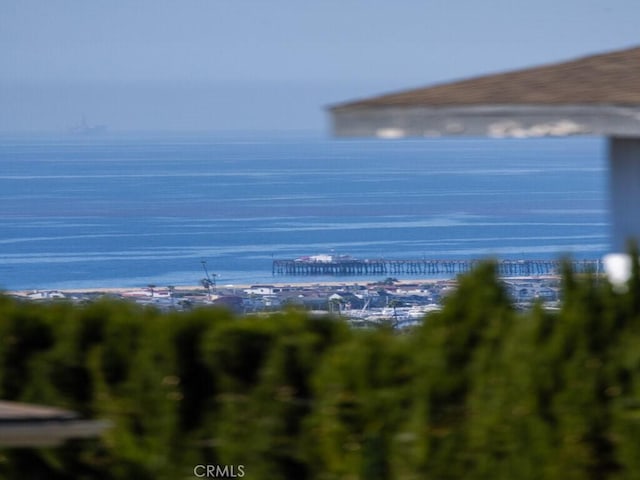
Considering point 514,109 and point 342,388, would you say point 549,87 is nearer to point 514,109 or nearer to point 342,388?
point 514,109

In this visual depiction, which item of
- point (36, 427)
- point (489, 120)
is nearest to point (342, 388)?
point (36, 427)

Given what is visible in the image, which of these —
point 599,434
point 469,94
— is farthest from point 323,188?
point 599,434

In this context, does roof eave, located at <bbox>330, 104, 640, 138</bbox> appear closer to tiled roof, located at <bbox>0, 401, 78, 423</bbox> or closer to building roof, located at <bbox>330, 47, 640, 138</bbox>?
building roof, located at <bbox>330, 47, 640, 138</bbox>

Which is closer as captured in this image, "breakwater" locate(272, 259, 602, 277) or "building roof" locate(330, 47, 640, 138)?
"building roof" locate(330, 47, 640, 138)

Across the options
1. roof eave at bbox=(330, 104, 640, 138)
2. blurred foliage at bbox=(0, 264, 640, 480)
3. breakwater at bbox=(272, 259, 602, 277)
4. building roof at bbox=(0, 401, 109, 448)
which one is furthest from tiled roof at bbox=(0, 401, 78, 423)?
breakwater at bbox=(272, 259, 602, 277)

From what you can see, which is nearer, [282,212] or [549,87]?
[549,87]

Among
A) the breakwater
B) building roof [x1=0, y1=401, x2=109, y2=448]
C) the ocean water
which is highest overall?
the ocean water

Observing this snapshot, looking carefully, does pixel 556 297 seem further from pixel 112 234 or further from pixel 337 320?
pixel 112 234
